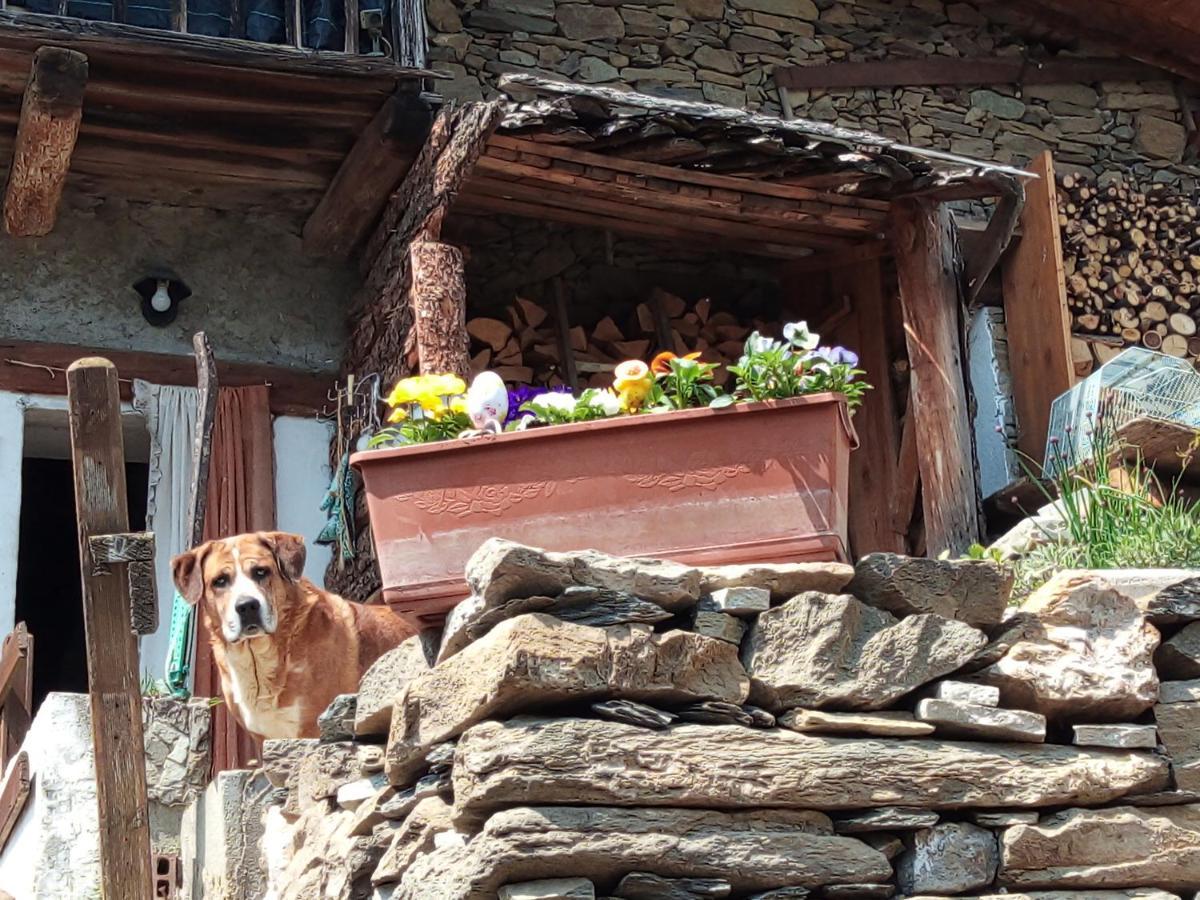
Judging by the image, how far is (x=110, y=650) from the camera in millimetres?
4590

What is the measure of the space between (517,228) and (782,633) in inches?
212

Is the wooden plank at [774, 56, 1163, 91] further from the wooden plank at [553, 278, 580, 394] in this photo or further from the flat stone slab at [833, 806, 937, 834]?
the flat stone slab at [833, 806, 937, 834]

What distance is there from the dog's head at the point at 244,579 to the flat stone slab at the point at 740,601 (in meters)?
2.22

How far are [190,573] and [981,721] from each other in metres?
2.93

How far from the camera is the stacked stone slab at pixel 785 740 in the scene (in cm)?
354

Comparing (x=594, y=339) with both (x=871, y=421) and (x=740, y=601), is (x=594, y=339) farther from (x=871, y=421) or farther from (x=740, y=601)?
(x=740, y=601)

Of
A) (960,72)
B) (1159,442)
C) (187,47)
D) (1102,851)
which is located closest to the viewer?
(1102,851)

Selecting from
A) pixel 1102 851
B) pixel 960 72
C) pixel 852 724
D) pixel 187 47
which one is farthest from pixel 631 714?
pixel 960 72

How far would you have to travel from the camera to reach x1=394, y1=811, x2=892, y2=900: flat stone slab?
347 cm

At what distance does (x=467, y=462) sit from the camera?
4371 millimetres

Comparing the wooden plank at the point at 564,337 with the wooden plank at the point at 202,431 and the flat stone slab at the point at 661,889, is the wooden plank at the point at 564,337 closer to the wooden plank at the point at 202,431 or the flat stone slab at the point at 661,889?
the wooden plank at the point at 202,431

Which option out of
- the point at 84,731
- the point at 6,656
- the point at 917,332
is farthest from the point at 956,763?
the point at 6,656

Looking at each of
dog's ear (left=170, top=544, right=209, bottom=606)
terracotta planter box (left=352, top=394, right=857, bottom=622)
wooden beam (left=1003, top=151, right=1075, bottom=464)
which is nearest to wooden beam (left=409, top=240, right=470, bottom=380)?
dog's ear (left=170, top=544, right=209, bottom=606)

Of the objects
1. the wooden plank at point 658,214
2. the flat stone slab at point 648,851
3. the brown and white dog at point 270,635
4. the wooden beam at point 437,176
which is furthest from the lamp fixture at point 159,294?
the flat stone slab at point 648,851
